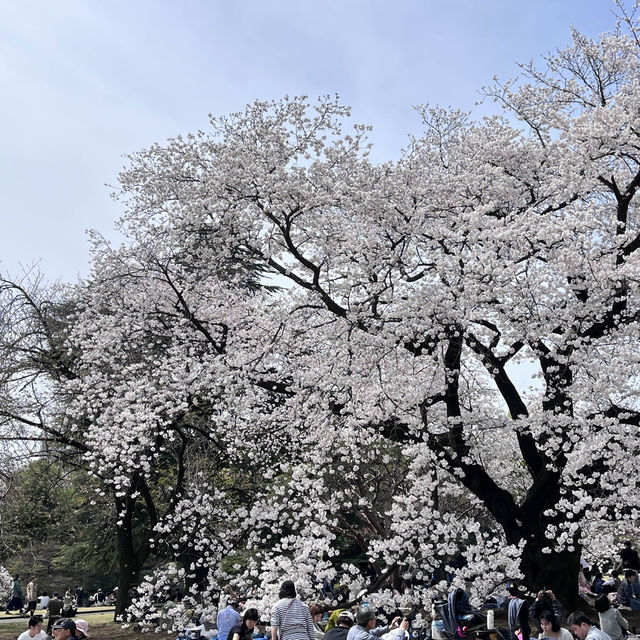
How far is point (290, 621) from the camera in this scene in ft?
21.9

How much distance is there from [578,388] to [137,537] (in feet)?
47.7

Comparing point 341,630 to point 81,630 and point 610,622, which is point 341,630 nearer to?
point 81,630

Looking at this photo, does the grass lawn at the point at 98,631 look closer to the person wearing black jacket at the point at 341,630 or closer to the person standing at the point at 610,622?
the person wearing black jacket at the point at 341,630

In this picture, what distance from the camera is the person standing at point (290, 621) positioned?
667cm

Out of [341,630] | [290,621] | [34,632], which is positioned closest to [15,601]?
[34,632]

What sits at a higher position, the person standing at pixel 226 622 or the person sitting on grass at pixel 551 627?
the person sitting on grass at pixel 551 627

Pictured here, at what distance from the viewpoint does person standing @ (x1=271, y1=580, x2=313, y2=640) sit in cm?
667

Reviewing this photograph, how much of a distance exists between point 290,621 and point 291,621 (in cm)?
1

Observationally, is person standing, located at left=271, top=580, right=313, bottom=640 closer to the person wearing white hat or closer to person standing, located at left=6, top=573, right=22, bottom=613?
the person wearing white hat

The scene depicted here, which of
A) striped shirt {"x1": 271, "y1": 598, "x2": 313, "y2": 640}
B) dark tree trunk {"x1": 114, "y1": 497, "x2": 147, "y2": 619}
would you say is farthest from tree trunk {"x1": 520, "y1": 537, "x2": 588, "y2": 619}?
dark tree trunk {"x1": 114, "y1": 497, "x2": 147, "y2": 619}

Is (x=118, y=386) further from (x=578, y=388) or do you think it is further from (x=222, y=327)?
(x=578, y=388)

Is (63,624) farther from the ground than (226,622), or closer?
farther from the ground

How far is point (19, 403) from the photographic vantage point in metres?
13.4

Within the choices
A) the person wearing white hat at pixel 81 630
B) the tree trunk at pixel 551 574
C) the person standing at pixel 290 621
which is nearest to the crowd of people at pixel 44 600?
the person wearing white hat at pixel 81 630
